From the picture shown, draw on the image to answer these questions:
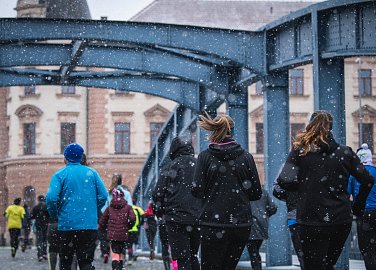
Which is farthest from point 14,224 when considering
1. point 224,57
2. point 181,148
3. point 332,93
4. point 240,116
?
point 181,148

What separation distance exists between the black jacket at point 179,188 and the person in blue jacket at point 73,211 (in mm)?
1079

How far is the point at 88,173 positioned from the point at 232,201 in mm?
2888

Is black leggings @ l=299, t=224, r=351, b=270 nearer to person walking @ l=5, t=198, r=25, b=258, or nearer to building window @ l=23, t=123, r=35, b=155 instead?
person walking @ l=5, t=198, r=25, b=258

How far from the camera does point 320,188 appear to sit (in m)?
7.41

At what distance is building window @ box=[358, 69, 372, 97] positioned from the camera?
2196 inches

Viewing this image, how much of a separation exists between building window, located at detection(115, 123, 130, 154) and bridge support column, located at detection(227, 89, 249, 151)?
3668cm

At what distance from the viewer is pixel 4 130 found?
58.1 metres

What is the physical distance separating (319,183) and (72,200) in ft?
11.1

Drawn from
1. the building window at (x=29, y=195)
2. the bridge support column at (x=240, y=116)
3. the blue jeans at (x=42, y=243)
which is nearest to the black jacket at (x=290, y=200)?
the bridge support column at (x=240, y=116)

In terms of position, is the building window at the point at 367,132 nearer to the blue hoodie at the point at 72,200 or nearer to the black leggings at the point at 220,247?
the blue hoodie at the point at 72,200

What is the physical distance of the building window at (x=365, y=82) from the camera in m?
55.8

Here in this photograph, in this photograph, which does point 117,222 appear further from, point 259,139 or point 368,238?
point 259,139

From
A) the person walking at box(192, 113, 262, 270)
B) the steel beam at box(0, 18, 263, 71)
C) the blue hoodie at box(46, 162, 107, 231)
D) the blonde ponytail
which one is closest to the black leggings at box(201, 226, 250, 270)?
the person walking at box(192, 113, 262, 270)

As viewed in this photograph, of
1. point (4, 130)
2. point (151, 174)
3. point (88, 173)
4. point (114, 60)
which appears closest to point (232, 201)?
point (88, 173)
